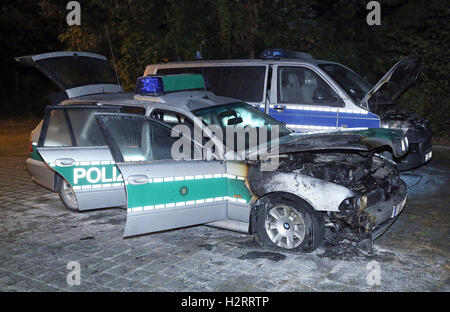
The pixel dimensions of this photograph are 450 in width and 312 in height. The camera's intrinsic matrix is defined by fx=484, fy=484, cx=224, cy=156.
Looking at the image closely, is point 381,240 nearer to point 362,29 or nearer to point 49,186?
point 49,186

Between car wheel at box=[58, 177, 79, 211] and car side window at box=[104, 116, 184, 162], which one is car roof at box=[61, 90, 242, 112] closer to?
car side window at box=[104, 116, 184, 162]

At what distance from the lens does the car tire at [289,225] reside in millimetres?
4836

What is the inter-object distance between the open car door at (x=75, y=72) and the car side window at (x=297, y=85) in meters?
2.74

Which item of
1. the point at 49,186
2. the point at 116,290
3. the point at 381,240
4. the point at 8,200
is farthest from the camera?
the point at 8,200

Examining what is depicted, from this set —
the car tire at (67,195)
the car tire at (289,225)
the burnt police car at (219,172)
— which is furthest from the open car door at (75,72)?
the car tire at (289,225)

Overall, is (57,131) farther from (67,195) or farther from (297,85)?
(297,85)

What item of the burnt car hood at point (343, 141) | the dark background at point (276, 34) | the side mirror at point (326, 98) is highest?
the dark background at point (276, 34)

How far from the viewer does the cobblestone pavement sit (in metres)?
4.32

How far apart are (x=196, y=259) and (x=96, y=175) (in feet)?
5.24

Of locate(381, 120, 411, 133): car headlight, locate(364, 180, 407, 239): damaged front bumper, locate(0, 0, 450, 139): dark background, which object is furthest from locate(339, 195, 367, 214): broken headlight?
locate(0, 0, 450, 139): dark background

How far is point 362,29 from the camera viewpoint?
1476 centimetres

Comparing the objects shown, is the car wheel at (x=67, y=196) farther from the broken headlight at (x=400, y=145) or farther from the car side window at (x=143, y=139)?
the broken headlight at (x=400, y=145)
